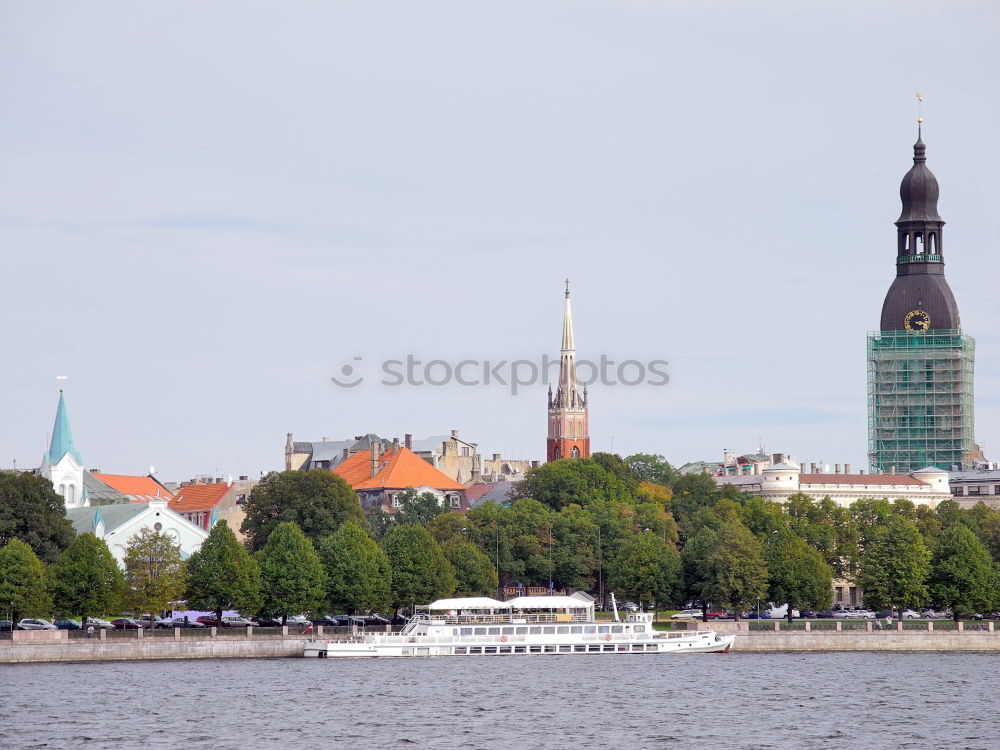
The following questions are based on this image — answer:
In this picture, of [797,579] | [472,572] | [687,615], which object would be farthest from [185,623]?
[797,579]

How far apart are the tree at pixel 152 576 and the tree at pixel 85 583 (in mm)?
1463

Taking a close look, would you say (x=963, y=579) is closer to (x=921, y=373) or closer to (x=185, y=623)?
(x=185, y=623)

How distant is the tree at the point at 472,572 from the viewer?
123 metres

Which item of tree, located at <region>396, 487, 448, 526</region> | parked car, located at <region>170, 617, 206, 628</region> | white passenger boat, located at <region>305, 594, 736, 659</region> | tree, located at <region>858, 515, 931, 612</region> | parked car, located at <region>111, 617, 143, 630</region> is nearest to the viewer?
white passenger boat, located at <region>305, 594, 736, 659</region>

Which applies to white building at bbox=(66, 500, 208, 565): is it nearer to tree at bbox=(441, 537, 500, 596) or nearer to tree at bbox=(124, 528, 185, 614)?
tree at bbox=(441, 537, 500, 596)

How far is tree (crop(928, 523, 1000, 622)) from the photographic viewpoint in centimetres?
12025

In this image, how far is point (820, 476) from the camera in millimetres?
188875

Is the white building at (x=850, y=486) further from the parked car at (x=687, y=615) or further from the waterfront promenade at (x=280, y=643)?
the waterfront promenade at (x=280, y=643)

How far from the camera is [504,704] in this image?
3243 inches

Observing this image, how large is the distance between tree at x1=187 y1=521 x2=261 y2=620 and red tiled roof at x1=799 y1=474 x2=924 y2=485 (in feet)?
278

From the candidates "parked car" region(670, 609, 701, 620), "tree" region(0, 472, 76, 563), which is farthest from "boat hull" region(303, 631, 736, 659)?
"tree" region(0, 472, 76, 563)

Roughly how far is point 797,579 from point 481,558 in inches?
788

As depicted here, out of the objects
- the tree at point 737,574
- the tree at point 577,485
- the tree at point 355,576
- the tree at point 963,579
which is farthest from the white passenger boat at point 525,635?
the tree at point 577,485

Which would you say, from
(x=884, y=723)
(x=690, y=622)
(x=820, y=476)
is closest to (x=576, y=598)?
(x=690, y=622)
